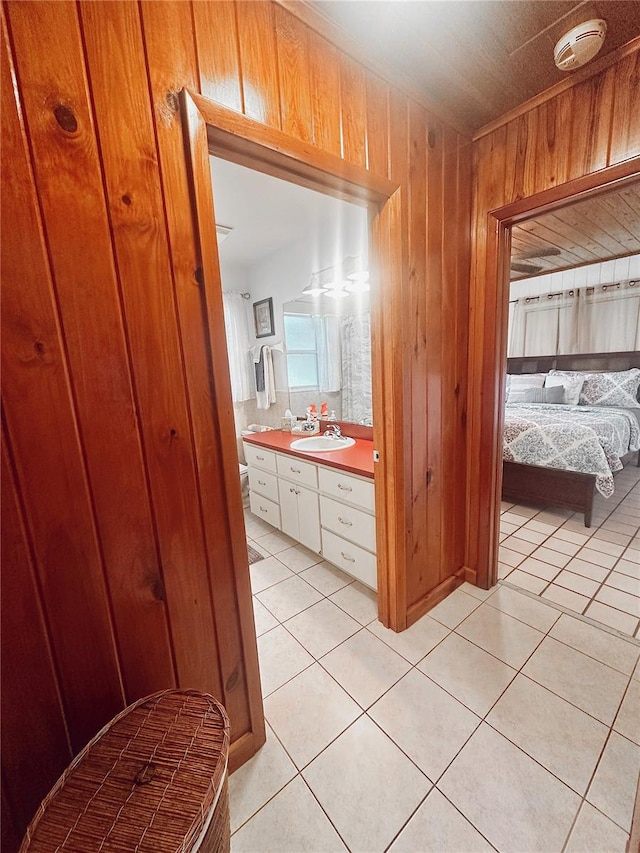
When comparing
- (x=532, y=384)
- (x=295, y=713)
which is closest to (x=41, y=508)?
(x=295, y=713)

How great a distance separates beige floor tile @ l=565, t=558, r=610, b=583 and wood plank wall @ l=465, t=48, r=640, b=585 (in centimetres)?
67

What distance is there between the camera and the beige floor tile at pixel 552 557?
2328mm

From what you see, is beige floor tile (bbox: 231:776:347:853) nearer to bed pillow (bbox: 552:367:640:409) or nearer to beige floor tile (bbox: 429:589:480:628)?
beige floor tile (bbox: 429:589:480:628)

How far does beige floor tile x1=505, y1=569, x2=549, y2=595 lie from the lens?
2.08 m

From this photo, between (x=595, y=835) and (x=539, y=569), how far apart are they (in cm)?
146

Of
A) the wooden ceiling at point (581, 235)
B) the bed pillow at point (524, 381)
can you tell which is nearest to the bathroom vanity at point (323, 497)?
the wooden ceiling at point (581, 235)

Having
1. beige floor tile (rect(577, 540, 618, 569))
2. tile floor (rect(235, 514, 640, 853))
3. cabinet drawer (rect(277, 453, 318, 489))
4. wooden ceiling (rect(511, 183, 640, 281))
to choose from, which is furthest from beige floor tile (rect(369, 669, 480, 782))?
wooden ceiling (rect(511, 183, 640, 281))

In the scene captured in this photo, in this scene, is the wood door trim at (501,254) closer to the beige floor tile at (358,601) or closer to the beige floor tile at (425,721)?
the beige floor tile at (358,601)

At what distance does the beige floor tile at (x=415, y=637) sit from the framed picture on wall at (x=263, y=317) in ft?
8.68

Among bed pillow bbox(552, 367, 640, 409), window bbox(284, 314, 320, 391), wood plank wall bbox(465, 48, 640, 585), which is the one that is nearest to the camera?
wood plank wall bbox(465, 48, 640, 585)

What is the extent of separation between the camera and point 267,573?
7.78 ft

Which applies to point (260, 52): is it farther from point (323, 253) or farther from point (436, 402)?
point (323, 253)

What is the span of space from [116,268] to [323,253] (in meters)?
2.18

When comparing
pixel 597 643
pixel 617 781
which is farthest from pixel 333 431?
pixel 617 781
